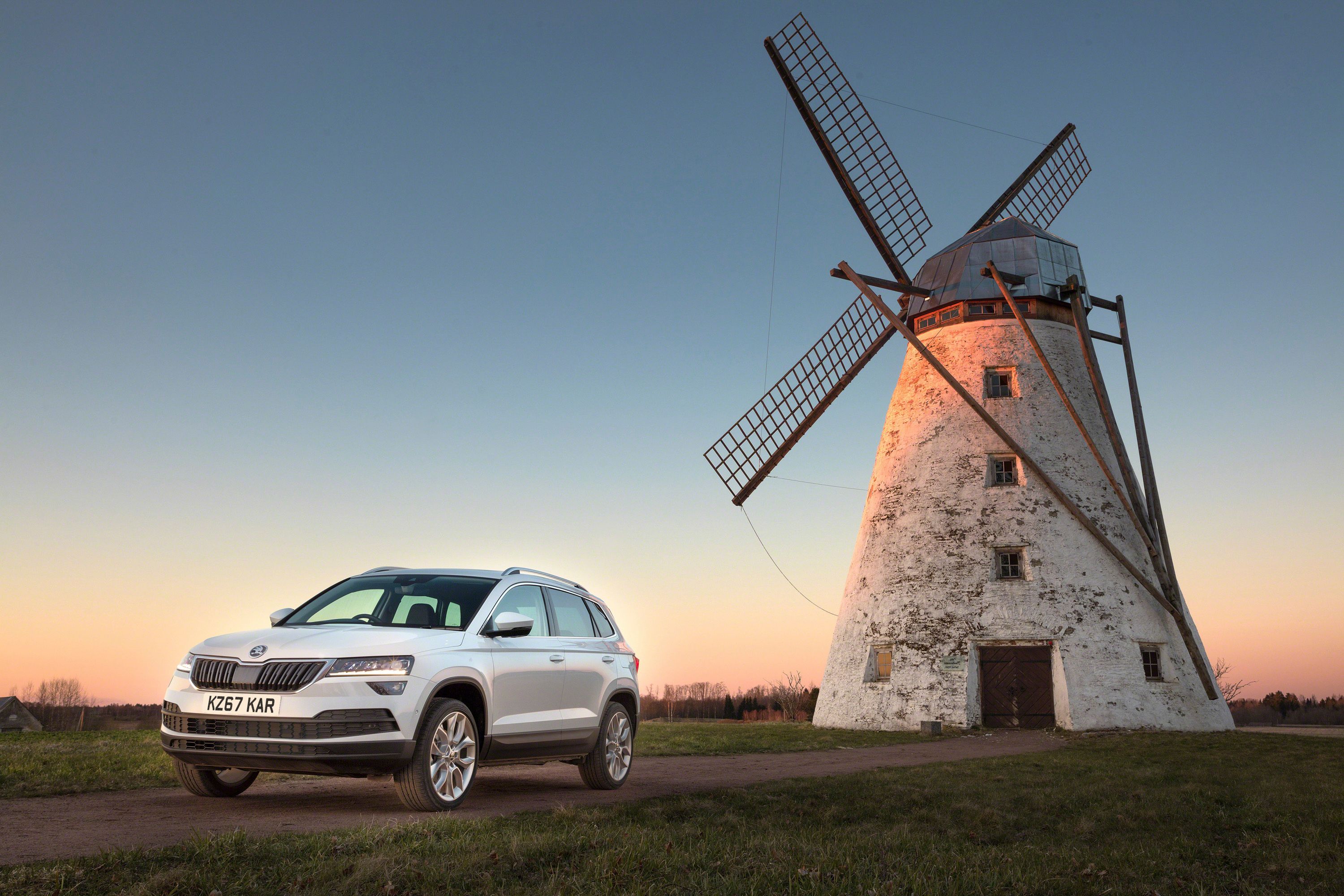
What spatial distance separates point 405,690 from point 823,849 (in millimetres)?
3201

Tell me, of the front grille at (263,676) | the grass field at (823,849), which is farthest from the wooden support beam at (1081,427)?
the front grille at (263,676)

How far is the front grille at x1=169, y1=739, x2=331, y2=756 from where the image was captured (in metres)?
7.11

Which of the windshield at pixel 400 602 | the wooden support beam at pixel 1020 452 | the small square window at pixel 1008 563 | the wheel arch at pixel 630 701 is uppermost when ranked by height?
the wooden support beam at pixel 1020 452

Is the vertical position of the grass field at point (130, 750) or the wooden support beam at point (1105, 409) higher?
the wooden support beam at point (1105, 409)

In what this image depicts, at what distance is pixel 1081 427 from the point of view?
23.2 metres

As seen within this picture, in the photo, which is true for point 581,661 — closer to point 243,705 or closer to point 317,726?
point 317,726

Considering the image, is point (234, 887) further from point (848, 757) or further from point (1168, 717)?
point (1168, 717)

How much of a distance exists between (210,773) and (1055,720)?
58.6 ft

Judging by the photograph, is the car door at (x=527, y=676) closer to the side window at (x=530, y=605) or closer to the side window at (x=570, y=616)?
the side window at (x=530, y=605)

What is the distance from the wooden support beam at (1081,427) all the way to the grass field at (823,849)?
11426mm

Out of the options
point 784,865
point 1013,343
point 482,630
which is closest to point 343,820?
point 482,630

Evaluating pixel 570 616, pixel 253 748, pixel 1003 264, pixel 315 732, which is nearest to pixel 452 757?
pixel 315 732

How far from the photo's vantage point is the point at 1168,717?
21.1 m

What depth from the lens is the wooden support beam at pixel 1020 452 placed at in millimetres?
21875
